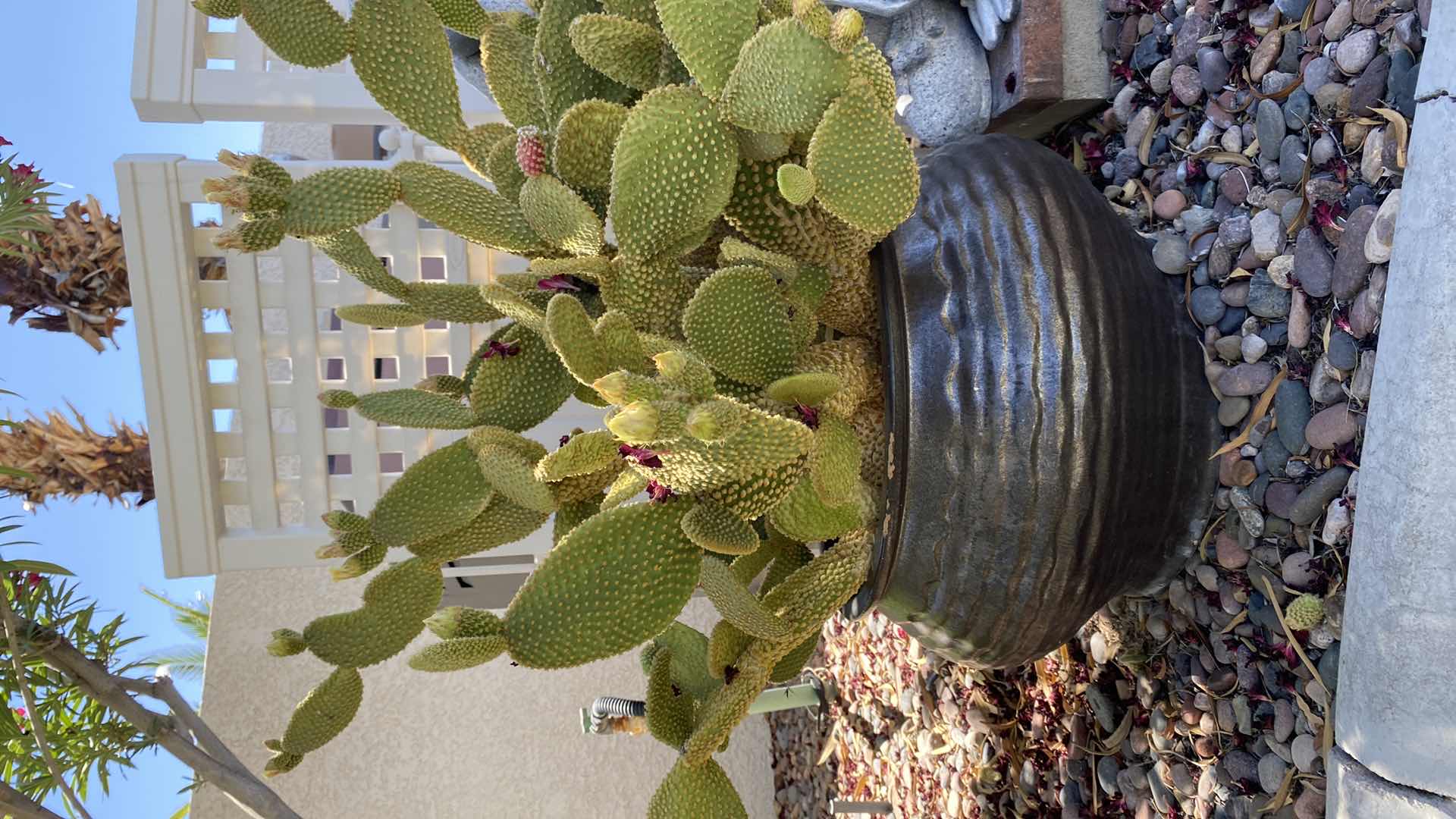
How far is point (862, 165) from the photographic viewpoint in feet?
1.99

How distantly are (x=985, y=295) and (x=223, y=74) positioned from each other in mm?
1232

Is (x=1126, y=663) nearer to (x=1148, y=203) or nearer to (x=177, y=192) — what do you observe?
(x=1148, y=203)

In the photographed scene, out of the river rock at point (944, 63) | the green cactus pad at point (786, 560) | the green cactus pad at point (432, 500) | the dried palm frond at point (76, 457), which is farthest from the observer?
the dried palm frond at point (76, 457)

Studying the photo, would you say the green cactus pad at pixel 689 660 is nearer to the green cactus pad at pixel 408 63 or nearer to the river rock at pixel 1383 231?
the green cactus pad at pixel 408 63

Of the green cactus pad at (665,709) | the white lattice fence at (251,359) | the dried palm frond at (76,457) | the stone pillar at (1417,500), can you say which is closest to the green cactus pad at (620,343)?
the green cactus pad at (665,709)

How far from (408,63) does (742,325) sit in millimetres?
360

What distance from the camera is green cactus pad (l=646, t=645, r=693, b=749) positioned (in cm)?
81

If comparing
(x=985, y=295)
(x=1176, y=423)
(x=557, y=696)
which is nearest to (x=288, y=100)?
(x=985, y=295)

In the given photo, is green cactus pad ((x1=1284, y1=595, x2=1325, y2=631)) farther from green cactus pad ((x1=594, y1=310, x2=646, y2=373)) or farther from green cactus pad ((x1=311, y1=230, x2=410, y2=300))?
green cactus pad ((x1=311, y1=230, x2=410, y2=300))

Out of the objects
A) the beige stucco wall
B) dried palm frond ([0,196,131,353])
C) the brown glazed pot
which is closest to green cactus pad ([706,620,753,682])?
the brown glazed pot

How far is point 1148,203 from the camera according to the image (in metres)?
0.86

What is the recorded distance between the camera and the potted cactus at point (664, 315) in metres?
0.60

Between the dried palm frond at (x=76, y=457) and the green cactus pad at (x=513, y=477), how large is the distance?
1294 millimetres

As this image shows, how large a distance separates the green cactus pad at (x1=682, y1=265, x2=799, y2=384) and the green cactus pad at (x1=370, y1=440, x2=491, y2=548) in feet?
0.75
